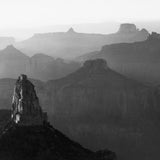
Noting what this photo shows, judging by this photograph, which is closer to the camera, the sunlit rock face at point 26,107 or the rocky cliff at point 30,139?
the rocky cliff at point 30,139

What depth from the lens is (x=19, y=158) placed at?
140 m

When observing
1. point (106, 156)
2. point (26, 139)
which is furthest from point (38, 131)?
point (106, 156)

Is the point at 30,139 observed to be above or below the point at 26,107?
below

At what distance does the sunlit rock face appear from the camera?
5822 inches

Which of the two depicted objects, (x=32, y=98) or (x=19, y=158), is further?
(x=32, y=98)

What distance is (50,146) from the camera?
146 m

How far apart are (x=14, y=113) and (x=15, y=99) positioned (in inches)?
113

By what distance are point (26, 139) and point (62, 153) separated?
6.41m

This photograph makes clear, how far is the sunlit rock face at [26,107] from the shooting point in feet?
485

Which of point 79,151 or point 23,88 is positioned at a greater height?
point 23,88

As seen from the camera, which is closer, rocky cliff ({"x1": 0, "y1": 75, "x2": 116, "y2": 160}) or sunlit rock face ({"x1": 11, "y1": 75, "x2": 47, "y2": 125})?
rocky cliff ({"x1": 0, "y1": 75, "x2": 116, "y2": 160})

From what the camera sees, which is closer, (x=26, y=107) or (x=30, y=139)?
(x=30, y=139)

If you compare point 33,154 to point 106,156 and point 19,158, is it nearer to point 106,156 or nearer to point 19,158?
point 19,158

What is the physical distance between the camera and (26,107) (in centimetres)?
14800
